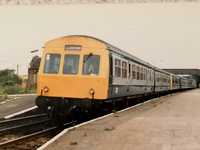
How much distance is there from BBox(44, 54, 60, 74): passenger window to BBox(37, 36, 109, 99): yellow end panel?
0.12 m

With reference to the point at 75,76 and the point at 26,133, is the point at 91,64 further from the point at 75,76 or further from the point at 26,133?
the point at 26,133

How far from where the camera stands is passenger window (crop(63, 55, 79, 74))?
718 inches

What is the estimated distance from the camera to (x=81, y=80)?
18.0 meters

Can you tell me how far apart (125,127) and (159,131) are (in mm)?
1211

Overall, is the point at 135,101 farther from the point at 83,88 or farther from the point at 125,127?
the point at 125,127

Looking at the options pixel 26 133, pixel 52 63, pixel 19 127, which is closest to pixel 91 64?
pixel 52 63

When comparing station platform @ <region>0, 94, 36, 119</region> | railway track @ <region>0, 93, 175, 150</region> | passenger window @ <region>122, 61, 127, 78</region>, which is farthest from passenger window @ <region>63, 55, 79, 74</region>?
station platform @ <region>0, 94, 36, 119</region>

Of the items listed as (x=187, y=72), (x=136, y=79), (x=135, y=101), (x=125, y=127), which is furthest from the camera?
(x=187, y=72)

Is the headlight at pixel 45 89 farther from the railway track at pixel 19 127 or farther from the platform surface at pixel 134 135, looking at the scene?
the platform surface at pixel 134 135

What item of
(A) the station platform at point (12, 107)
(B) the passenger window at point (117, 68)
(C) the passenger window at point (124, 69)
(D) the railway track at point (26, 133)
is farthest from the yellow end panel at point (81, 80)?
(A) the station platform at point (12, 107)

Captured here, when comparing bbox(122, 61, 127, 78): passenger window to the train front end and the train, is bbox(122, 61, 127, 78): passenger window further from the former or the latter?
the train front end

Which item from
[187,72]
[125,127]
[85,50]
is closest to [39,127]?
[85,50]

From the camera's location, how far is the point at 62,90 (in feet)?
59.0

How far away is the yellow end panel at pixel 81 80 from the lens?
17.9 meters
